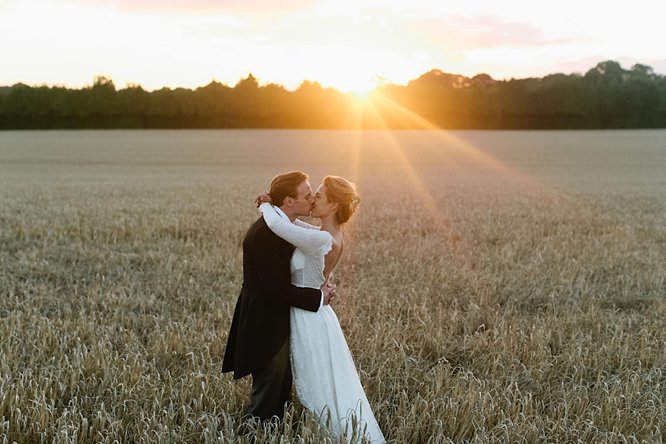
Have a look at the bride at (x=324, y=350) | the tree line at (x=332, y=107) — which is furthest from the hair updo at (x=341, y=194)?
the tree line at (x=332, y=107)

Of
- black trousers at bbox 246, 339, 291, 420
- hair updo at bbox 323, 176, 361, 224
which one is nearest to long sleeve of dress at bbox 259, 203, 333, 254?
hair updo at bbox 323, 176, 361, 224

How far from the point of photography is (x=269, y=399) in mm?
3711

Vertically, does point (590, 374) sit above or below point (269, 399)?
below

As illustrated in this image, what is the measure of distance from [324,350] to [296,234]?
0.76m

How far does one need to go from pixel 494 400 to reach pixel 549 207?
1293 cm

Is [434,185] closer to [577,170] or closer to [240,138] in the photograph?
[577,170]

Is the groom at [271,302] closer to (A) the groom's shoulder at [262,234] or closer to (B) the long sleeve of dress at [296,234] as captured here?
(A) the groom's shoulder at [262,234]

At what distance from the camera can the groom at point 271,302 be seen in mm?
3535

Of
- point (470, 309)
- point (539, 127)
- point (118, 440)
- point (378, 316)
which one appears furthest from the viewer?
point (539, 127)

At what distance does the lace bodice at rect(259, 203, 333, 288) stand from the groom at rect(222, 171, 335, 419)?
6cm

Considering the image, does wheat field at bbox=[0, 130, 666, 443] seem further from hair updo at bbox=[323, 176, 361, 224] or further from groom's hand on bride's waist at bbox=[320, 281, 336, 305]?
hair updo at bbox=[323, 176, 361, 224]

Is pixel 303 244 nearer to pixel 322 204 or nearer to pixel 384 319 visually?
pixel 322 204

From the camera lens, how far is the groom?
3535 millimetres

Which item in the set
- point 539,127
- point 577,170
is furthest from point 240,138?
point 539,127
